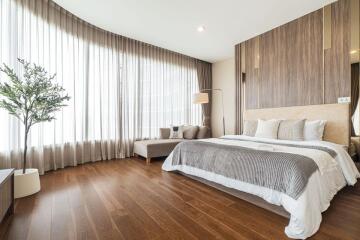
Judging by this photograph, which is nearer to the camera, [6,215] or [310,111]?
[6,215]

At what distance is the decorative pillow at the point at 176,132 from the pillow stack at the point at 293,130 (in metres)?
2.07

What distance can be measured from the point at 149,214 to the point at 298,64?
370cm

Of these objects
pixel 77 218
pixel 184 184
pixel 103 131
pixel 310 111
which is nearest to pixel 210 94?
pixel 310 111

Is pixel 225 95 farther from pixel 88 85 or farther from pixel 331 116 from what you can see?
pixel 88 85

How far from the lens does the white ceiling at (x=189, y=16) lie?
3.00 meters

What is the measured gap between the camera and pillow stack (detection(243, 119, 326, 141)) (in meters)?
2.89

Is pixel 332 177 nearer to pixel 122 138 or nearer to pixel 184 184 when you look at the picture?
pixel 184 184

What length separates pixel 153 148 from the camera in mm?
4020

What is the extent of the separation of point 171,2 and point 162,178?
2921 millimetres

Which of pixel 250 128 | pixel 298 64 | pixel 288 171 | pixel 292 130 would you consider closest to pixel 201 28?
pixel 298 64

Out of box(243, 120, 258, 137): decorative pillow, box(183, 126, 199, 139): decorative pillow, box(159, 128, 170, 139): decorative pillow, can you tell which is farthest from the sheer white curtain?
box(243, 120, 258, 137): decorative pillow

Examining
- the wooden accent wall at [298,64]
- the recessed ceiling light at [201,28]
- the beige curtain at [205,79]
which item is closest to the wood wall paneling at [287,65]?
the wooden accent wall at [298,64]

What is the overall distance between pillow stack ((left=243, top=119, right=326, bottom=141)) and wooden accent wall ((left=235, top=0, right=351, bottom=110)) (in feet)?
1.91

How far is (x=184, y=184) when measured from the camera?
268 centimetres
